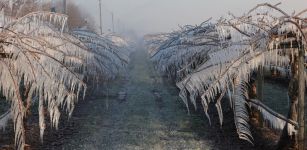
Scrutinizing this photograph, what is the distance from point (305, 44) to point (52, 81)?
4369mm

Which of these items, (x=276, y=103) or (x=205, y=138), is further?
(x=276, y=103)

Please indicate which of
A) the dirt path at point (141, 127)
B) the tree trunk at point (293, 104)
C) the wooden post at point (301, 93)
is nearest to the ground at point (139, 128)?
the dirt path at point (141, 127)

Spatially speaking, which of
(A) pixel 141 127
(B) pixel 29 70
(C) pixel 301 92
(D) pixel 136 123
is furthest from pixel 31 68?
(D) pixel 136 123

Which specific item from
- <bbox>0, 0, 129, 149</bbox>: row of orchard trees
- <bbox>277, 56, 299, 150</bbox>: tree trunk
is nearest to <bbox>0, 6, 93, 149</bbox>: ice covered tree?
<bbox>0, 0, 129, 149</bbox>: row of orchard trees

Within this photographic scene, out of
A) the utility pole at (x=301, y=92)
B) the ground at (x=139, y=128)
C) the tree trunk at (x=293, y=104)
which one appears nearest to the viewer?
the utility pole at (x=301, y=92)

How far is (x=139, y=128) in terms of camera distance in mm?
11859

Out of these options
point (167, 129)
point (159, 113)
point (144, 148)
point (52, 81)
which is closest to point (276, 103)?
point (159, 113)

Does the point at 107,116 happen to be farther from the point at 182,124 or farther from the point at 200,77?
the point at 200,77

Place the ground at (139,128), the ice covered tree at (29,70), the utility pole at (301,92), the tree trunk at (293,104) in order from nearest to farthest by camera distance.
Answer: the ice covered tree at (29,70)
the utility pole at (301,92)
the tree trunk at (293,104)
the ground at (139,128)

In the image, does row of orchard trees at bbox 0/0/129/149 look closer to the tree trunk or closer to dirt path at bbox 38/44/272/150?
dirt path at bbox 38/44/272/150

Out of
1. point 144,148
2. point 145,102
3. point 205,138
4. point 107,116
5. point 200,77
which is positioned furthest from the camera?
point 145,102

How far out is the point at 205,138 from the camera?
10.8 meters

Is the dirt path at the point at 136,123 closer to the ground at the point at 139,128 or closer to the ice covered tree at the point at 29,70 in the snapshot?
the ground at the point at 139,128

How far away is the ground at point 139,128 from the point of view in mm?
10203
